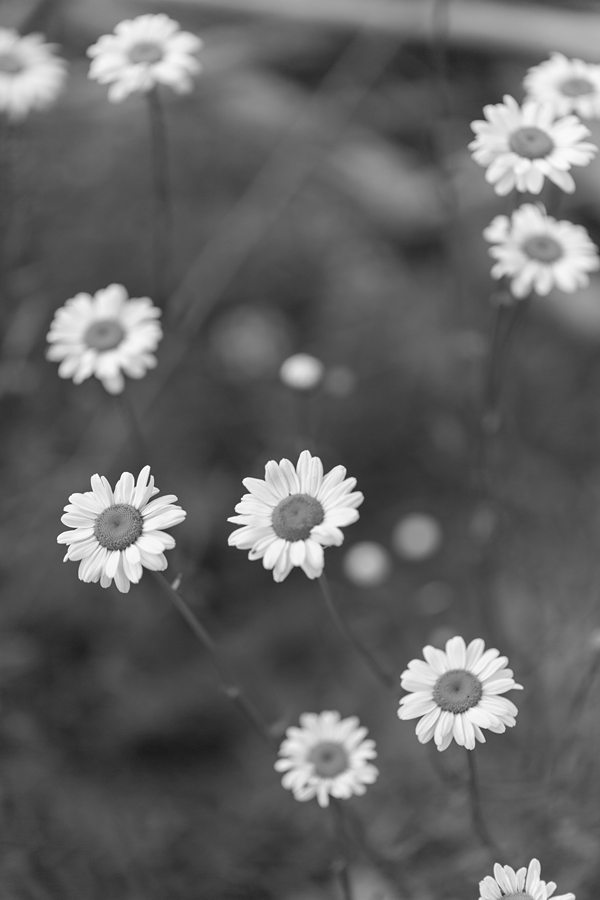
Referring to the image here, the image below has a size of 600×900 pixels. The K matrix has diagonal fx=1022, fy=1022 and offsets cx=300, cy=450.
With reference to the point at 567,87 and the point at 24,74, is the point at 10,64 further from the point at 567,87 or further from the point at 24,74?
the point at 567,87

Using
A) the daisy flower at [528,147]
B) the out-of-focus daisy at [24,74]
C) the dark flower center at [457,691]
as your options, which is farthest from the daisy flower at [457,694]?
the out-of-focus daisy at [24,74]

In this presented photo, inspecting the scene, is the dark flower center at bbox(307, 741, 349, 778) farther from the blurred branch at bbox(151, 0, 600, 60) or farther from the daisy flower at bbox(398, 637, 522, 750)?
the blurred branch at bbox(151, 0, 600, 60)

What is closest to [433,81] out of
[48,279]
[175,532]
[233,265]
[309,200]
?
[309,200]

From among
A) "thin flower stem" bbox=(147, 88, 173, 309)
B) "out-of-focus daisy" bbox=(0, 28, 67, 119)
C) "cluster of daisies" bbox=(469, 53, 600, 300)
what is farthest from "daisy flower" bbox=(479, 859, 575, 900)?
"out-of-focus daisy" bbox=(0, 28, 67, 119)

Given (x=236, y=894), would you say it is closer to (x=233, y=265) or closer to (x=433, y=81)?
(x=233, y=265)

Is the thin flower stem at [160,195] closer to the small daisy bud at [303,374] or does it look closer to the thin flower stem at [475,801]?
the small daisy bud at [303,374]

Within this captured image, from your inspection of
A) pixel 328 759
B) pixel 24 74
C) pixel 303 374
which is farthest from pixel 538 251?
pixel 24 74
